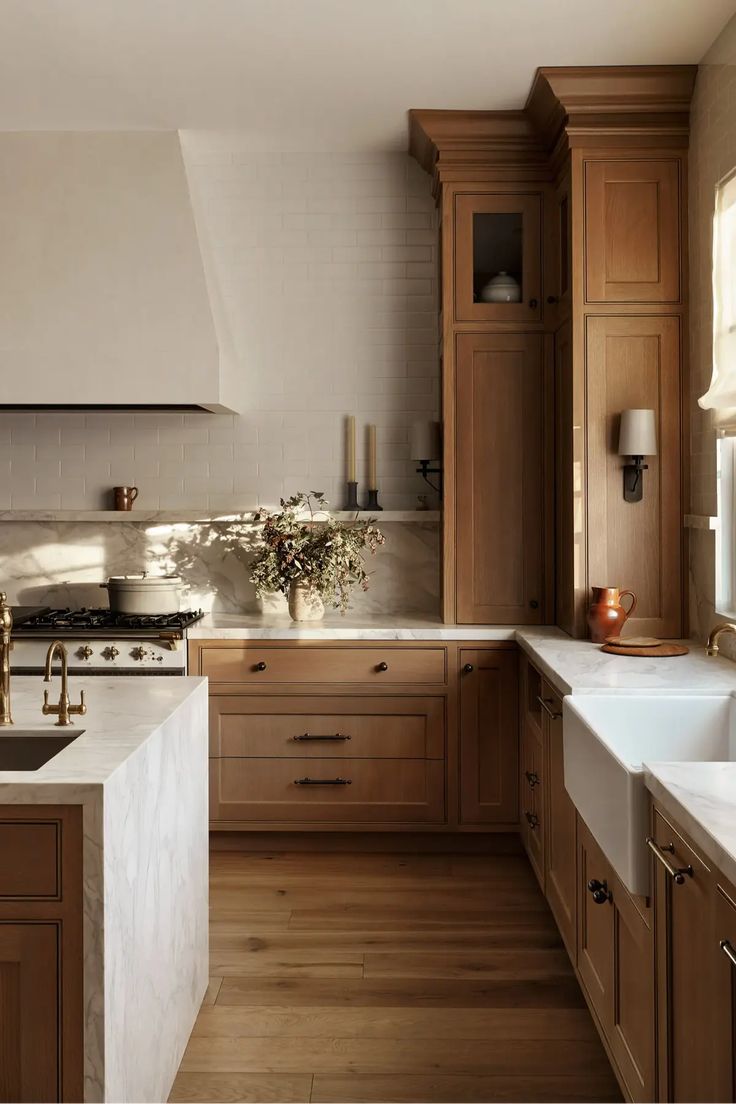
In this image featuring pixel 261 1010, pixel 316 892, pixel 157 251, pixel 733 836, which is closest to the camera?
pixel 733 836

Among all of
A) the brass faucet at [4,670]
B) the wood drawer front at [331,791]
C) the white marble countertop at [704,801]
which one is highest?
the brass faucet at [4,670]

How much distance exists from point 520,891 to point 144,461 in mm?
2602

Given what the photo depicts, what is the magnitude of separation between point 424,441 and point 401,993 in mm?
2344

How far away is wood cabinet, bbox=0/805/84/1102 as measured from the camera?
174 cm

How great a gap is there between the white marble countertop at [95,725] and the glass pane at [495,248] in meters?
2.31

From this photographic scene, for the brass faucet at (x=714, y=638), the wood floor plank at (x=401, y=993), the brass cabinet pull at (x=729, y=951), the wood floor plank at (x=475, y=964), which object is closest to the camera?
the brass cabinet pull at (x=729, y=951)

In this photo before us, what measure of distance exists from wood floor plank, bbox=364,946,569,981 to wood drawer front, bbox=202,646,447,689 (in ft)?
3.91

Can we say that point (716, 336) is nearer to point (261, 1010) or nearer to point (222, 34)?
point (222, 34)

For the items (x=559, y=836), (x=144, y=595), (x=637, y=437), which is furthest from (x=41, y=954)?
(x=637, y=437)

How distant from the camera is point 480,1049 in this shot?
258cm

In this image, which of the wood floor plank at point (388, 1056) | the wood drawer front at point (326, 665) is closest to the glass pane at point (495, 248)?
the wood drawer front at point (326, 665)

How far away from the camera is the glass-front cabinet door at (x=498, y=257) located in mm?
4152

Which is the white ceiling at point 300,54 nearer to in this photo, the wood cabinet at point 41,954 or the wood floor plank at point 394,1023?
the wood cabinet at point 41,954

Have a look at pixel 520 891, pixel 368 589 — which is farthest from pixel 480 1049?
pixel 368 589
